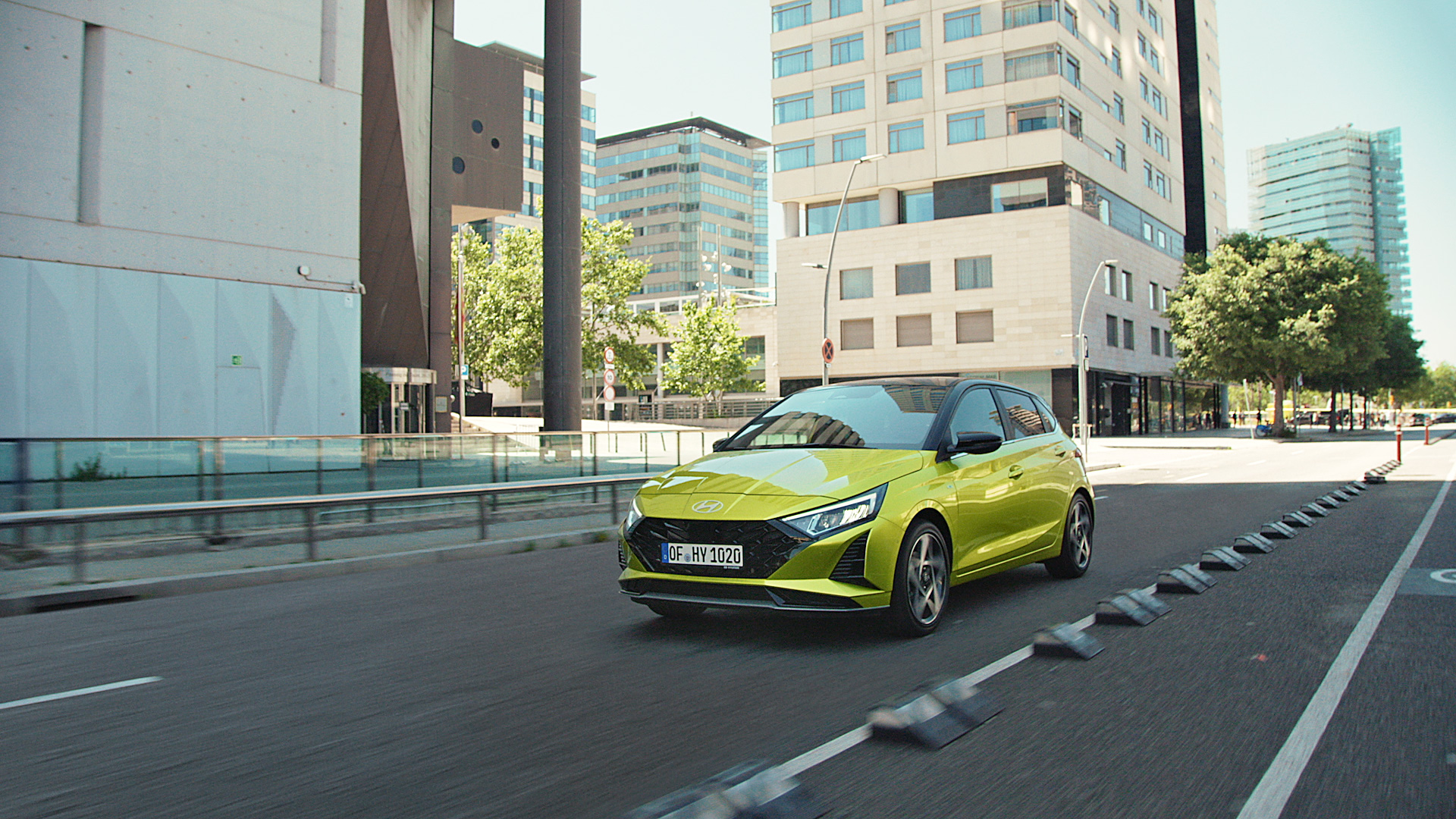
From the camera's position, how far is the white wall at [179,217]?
18.1 metres

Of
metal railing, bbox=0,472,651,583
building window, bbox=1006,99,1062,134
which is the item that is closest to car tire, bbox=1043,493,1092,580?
metal railing, bbox=0,472,651,583

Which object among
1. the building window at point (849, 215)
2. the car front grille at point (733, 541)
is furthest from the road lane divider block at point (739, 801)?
the building window at point (849, 215)

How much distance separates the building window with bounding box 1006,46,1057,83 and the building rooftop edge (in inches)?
3366

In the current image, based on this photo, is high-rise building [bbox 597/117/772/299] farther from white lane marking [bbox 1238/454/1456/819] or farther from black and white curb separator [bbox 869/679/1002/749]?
black and white curb separator [bbox 869/679/1002/749]

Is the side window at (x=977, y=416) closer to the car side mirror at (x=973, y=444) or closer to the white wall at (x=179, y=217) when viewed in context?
the car side mirror at (x=973, y=444)

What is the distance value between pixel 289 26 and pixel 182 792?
22093 millimetres

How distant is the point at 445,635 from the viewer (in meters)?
6.30

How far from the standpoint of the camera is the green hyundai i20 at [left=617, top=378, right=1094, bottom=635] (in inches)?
207

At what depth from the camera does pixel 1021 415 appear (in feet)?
25.3

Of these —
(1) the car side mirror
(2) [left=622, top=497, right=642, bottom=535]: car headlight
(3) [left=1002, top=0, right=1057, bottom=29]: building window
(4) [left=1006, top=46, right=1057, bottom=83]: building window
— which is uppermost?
(3) [left=1002, top=0, right=1057, bottom=29]: building window

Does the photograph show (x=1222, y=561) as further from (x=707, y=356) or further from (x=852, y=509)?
(x=707, y=356)

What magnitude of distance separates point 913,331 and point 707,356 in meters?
Result: 17.5

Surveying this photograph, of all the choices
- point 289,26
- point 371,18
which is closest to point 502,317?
point 371,18

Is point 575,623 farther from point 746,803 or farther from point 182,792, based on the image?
point 746,803
